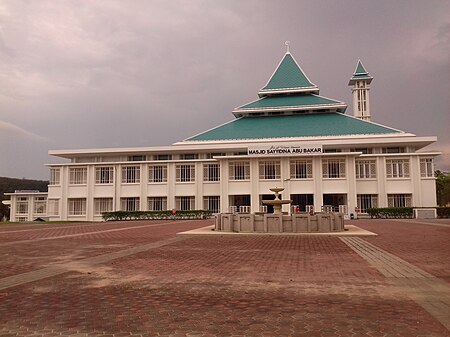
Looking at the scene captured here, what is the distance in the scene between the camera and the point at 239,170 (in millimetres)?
49219

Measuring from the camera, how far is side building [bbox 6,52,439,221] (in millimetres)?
46812

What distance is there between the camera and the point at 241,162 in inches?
1928

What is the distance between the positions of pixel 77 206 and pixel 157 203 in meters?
11.3

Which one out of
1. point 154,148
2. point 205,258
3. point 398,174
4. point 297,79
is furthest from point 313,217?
point 297,79

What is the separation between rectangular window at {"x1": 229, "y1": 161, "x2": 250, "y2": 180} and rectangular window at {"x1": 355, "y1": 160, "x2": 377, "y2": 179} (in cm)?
1319

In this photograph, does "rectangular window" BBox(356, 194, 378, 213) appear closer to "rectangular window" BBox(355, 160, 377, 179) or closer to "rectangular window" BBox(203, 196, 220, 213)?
"rectangular window" BBox(355, 160, 377, 179)

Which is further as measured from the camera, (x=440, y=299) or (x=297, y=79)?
(x=297, y=79)

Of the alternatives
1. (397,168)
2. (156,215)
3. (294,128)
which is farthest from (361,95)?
(156,215)

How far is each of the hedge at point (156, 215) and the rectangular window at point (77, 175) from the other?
26.4 ft

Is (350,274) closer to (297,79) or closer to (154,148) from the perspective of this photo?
(154,148)

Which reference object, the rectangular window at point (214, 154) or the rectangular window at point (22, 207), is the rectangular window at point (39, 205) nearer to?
the rectangular window at point (22, 207)

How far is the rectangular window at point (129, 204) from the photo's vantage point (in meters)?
52.8

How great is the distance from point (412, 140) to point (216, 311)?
47.3m

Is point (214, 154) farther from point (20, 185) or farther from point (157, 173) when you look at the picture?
point (20, 185)
